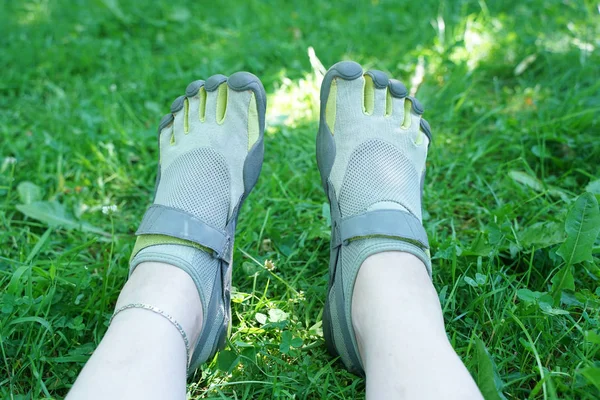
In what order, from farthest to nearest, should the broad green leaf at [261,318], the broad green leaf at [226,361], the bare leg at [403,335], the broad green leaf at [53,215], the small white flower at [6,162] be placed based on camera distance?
1. the small white flower at [6,162]
2. the broad green leaf at [53,215]
3. the broad green leaf at [261,318]
4. the broad green leaf at [226,361]
5. the bare leg at [403,335]

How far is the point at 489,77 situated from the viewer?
2428 millimetres

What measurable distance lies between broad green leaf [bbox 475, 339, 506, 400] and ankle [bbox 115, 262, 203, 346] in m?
0.67

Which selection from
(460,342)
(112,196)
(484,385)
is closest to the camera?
(484,385)

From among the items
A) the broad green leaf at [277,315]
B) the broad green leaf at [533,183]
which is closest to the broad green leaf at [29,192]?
the broad green leaf at [277,315]

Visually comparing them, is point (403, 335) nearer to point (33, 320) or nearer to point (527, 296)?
point (527, 296)

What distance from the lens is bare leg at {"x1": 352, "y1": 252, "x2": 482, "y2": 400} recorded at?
1062mm

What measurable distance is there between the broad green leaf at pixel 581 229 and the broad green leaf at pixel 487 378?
419 mm

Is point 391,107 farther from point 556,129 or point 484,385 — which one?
point 484,385

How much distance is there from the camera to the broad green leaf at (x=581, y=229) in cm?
139

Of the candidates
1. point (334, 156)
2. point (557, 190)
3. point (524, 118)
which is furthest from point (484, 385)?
point (524, 118)

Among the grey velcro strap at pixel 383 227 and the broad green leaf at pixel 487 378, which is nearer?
the broad green leaf at pixel 487 378

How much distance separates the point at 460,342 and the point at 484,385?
0.78ft

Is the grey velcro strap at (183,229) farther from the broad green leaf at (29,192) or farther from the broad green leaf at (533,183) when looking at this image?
the broad green leaf at (533,183)

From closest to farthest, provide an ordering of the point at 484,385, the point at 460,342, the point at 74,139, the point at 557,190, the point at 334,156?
the point at 484,385, the point at 460,342, the point at 334,156, the point at 557,190, the point at 74,139
